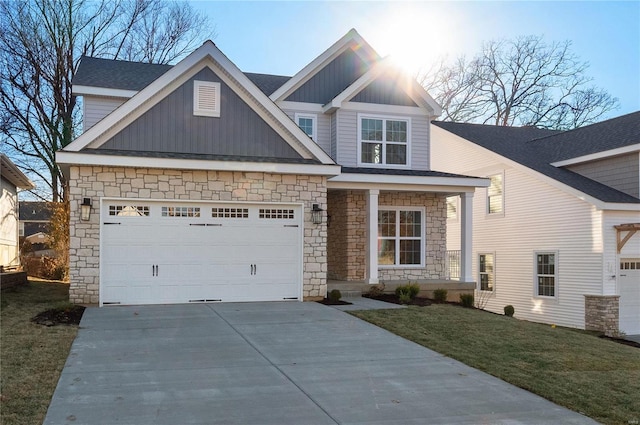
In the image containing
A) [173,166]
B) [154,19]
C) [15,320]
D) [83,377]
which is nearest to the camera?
[83,377]

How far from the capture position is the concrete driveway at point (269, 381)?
5754mm

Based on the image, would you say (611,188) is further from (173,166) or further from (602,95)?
(602,95)

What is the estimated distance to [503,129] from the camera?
26.0m

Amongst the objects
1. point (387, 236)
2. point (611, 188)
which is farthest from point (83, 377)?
point (611, 188)

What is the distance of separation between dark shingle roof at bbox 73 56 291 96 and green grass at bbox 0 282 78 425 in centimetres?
755

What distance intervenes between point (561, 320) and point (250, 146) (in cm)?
1179

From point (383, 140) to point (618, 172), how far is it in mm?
8084

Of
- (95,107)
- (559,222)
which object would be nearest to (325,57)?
(95,107)

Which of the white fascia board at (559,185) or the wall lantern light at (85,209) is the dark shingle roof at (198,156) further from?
the white fascia board at (559,185)

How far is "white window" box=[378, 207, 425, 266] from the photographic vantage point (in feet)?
57.6

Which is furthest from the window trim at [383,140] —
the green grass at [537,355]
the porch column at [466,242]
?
the green grass at [537,355]

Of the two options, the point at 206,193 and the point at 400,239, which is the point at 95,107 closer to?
the point at 206,193

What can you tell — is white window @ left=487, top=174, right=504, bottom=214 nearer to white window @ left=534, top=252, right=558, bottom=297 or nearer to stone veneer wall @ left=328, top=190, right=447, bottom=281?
white window @ left=534, top=252, right=558, bottom=297

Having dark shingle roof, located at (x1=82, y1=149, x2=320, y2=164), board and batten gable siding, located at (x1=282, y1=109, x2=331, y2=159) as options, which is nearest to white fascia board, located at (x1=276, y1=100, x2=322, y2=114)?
board and batten gable siding, located at (x1=282, y1=109, x2=331, y2=159)
